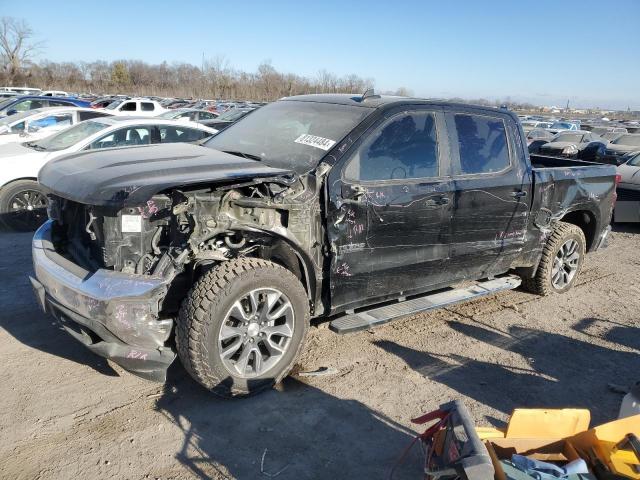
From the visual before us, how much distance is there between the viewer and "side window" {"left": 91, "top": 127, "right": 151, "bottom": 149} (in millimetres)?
7805

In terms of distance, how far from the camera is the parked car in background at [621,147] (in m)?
13.1

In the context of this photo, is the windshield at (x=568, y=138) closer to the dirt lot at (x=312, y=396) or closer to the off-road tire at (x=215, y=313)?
the dirt lot at (x=312, y=396)

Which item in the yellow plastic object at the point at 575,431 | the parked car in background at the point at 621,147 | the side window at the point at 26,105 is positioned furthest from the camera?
the side window at the point at 26,105

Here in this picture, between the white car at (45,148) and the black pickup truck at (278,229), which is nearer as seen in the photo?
the black pickup truck at (278,229)

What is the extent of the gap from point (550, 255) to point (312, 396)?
319 cm

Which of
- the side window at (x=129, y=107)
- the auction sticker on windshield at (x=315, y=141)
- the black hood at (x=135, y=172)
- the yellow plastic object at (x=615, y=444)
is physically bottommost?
the yellow plastic object at (x=615, y=444)

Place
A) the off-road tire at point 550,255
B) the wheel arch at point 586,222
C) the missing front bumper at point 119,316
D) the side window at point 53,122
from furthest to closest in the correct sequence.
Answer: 1. the side window at point 53,122
2. the wheel arch at point 586,222
3. the off-road tire at point 550,255
4. the missing front bumper at point 119,316

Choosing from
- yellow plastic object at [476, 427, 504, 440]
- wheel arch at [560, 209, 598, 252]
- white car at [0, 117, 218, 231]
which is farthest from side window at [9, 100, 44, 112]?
yellow plastic object at [476, 427, 504, 440]

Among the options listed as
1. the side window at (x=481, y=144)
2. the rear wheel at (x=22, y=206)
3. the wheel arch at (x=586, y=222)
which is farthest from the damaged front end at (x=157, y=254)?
the rear wheel at (x=22, y=206)

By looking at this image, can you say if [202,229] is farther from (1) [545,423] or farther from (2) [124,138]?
(2) [124,138]

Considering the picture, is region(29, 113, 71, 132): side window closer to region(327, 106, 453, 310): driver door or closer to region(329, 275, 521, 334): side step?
region(327, 106, 453, 310): driver door

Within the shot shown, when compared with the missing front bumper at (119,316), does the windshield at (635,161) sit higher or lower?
higher

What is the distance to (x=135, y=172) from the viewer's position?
3.34 m

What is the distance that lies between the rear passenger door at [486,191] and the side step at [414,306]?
5.4 inches
